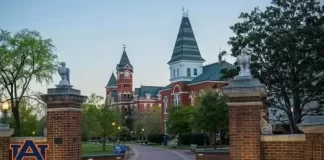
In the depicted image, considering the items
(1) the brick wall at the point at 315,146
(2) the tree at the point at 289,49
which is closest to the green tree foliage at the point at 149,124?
(2) the tree at the point at 289,49

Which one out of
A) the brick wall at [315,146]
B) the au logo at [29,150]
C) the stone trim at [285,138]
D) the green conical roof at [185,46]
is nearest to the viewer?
the brick wall at [315,146]

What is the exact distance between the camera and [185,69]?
252ft

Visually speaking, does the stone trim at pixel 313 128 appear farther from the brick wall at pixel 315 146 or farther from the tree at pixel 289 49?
the tree at pixel 289 49

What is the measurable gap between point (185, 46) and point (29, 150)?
65603 millimetres

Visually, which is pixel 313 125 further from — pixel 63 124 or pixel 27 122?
pixel 27 122

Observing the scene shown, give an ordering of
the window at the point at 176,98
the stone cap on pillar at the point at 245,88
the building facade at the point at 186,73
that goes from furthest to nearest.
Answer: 1. the window at the point at 176,98
2. the building facade at the point at 186,73
3. the stone cap on pillar at the point at 245,88

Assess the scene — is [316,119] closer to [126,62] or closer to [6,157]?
[6,157]

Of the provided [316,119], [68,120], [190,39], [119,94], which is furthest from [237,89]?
[119,94]

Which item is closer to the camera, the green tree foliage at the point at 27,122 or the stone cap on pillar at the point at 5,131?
the stone cap on pillar at the point at 5,131

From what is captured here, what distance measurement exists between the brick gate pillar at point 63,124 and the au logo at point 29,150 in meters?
0.25

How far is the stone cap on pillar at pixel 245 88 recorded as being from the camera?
445 inches

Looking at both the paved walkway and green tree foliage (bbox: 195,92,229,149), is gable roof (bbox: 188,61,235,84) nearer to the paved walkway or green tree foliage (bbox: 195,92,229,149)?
green tree foliage (bbox: 195,92,229,149)

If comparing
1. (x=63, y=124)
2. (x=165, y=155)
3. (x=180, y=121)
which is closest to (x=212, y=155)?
(x=165, y=155)

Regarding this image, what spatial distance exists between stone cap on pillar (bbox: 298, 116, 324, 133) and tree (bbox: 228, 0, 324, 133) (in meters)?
14.3
